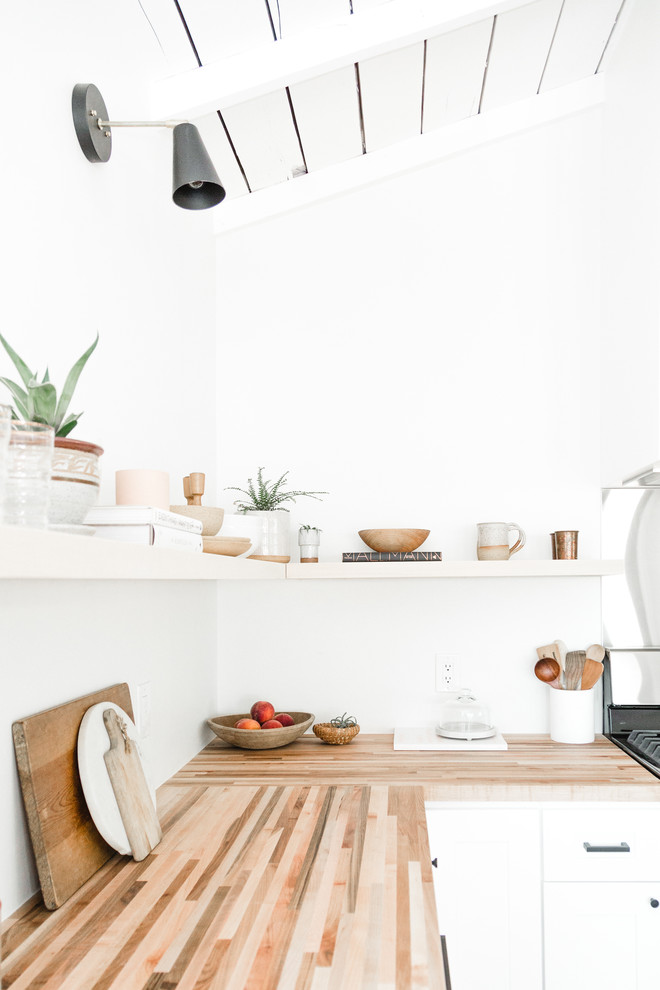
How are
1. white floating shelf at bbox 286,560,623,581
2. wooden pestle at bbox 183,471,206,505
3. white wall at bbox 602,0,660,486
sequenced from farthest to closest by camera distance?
white floating shelf at bbox 286,560,623,581, white wall at bbox 602,0,660,486, wooden pestle at bbox 183,471,206,505

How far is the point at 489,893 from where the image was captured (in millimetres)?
1816

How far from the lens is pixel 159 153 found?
193 centimetres

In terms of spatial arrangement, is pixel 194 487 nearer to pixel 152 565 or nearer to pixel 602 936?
pixel 152 565

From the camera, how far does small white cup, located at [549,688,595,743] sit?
225 cm

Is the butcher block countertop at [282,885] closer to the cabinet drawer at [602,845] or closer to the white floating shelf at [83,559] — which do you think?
the cabinet drawer at [602,845]

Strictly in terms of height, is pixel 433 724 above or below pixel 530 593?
below

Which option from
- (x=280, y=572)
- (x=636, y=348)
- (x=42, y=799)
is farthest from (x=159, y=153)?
(x=42, y=799)

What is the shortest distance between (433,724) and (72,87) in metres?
1.88

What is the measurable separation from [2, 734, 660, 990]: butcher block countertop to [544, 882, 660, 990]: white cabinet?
210 mm

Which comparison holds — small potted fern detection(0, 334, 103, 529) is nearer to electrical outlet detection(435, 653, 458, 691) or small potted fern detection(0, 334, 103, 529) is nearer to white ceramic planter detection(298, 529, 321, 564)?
white ceramic planter detection(298, 529, 321, 564)

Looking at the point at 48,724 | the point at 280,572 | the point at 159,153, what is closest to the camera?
the point at 48,724

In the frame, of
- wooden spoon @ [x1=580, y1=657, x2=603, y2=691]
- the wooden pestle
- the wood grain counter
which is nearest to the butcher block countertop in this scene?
the wood grain counter

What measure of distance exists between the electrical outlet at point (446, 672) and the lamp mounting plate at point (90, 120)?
1.63 metres

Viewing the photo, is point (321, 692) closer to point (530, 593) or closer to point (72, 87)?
point (530, 593)
